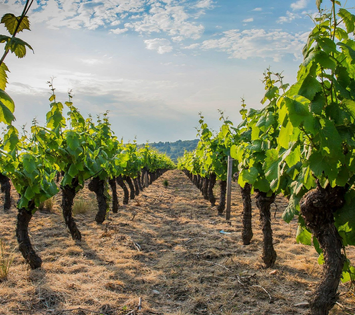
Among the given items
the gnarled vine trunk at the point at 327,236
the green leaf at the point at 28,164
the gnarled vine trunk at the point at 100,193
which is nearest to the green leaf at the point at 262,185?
the gnarled vine trunk at the point at 327,236

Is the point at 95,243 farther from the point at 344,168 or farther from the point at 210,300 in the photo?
the point at 344,168

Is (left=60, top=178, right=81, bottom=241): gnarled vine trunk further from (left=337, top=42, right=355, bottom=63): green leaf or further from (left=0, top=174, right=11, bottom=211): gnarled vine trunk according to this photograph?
(left=337, top=42, right=355, bottom=63): green leaf

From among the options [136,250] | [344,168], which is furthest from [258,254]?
[344,168]

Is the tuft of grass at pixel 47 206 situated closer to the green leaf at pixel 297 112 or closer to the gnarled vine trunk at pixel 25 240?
the gnarled vine trunk at pixel 25 240

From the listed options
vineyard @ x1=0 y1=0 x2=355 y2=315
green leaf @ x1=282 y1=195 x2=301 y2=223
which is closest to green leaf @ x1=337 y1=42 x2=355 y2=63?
vineyard @ x1=0 y1=0 x2=355 y2=315

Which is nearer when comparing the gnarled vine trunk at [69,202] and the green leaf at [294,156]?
the green leaf at [294,156]

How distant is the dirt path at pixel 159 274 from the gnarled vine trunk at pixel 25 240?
172mm

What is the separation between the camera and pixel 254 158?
4711 millimetres

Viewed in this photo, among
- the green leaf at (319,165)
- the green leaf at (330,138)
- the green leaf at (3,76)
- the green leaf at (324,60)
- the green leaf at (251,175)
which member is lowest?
the green leaf at (251,175)

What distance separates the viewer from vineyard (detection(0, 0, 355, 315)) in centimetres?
218

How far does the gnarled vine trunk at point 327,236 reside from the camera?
8.55 ft

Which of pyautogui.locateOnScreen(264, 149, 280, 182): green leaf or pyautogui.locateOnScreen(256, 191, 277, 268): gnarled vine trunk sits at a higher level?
pyautogui.locateOnScreen(264, 149, 280, 182): green leaf

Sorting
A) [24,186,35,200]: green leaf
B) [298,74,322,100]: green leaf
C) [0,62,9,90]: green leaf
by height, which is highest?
[298,74,322,100]: green leaf

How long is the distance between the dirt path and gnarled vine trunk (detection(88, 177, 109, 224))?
0.49 m
